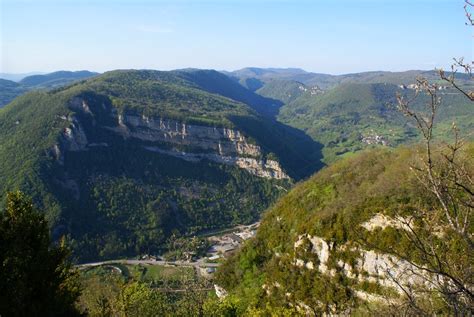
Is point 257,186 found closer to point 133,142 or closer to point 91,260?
point 133,142

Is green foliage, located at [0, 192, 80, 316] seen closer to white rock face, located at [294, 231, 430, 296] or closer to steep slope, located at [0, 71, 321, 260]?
white rock face, located at [294, 231, 430, 296]

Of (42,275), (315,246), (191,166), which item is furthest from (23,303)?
(191,166)

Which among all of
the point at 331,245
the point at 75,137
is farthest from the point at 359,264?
the point at 75,137

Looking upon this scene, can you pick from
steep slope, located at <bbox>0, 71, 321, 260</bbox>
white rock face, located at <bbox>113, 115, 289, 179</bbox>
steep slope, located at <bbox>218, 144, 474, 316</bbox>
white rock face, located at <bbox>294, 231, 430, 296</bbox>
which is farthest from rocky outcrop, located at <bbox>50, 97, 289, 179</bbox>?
white rock face, located at <bbox>294, 231, 430, 296</bbox>

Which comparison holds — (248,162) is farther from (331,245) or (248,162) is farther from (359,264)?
(359,264)

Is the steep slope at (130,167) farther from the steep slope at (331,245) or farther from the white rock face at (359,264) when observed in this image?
the white rock face at (359,264)

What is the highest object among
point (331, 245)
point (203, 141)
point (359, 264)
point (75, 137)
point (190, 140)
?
point (331, 245)
